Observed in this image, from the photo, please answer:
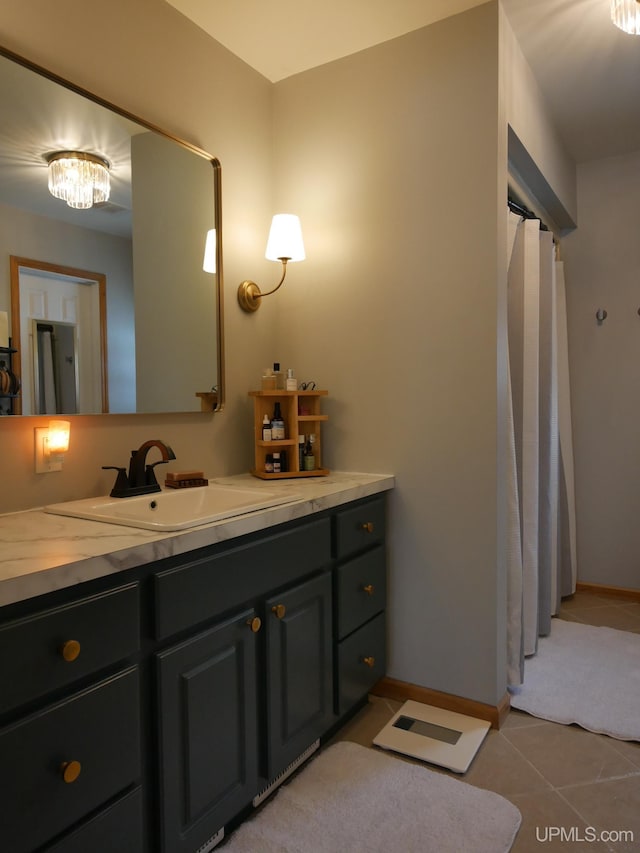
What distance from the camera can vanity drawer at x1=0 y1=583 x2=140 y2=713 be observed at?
98 cm

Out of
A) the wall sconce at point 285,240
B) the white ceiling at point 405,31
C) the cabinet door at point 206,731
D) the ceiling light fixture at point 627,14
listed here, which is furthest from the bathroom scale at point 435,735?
the white ceiling at point 405,31

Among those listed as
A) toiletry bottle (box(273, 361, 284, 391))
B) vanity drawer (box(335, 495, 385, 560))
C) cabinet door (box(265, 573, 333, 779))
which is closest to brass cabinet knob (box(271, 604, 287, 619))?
cabinet door (box(265, 573, 333, 779))

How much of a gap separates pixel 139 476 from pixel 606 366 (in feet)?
9.16

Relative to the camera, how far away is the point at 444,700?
2139mm

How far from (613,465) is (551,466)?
898 millimetres

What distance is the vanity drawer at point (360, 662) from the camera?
1.95 meters

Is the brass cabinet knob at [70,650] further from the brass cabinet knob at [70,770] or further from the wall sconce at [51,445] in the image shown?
the wall sconce at [51,445]

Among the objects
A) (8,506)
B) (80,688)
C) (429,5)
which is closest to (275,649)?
(80,688)

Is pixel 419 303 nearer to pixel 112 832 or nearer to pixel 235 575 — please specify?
pixel 235 575

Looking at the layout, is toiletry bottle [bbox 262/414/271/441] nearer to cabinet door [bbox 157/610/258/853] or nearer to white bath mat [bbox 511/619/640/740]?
cabinet door [bbox 157/610/258/853]

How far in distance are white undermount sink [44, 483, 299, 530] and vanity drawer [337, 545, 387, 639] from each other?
1.36 ft

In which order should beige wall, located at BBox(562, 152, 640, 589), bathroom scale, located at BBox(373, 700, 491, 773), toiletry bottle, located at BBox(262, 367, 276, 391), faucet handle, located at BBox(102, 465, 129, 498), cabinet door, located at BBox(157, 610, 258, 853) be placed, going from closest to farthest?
1. cabinet door, located at BBox(157, 610, 258, 853)
2. faucet handle, located at BBox(102, 465, 129, 498)
3. bathroom scale, located at BBox(373, 700, 491, 773)
4. toiletry bottle, located at BBox(262, 367, 276, 391)
5. beige wall, located at BBox(562, 152, 640, 589)

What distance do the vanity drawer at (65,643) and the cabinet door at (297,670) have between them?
493 millimetres

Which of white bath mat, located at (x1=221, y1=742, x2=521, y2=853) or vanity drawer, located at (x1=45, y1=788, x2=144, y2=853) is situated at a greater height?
vanity drawer, located at (x1=45, y1=788, x2=144, y2=853)
